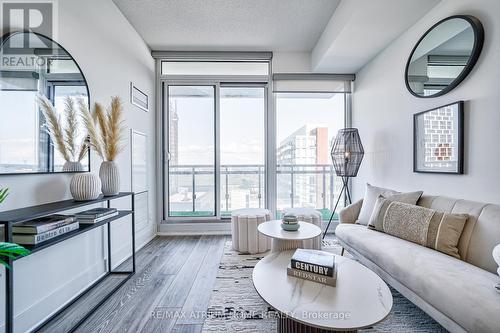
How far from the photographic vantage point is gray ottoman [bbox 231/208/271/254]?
265 centimetres

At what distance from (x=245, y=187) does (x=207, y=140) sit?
3.37 ft

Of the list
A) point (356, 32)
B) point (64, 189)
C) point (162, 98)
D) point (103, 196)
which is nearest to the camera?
point (64, 189)

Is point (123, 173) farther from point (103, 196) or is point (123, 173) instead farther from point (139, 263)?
point (139, 263)

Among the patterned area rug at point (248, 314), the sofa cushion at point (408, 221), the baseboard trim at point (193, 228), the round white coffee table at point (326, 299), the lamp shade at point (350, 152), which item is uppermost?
the lamp shade at point (350, 152)

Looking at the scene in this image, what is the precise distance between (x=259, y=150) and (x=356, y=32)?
201 cm

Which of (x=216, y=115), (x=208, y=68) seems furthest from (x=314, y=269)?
(x=208, y=68)

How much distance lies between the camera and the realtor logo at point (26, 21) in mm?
1323

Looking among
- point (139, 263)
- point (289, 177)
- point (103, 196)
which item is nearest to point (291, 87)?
point (289, 177)

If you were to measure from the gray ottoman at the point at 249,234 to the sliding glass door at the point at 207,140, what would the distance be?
0.90 metres

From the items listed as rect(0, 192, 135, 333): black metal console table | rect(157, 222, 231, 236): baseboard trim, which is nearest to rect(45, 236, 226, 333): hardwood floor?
rect(0, 192, 135, 333): black metal console table

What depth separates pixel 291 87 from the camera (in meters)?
3.54

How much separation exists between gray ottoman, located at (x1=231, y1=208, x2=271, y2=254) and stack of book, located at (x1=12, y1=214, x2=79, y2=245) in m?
1.66

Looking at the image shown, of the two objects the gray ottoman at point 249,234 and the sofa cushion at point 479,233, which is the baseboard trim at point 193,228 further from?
the sofa cushion at point 479,233

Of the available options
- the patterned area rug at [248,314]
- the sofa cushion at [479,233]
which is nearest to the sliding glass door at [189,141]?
the patterned area rug at [248,314]
